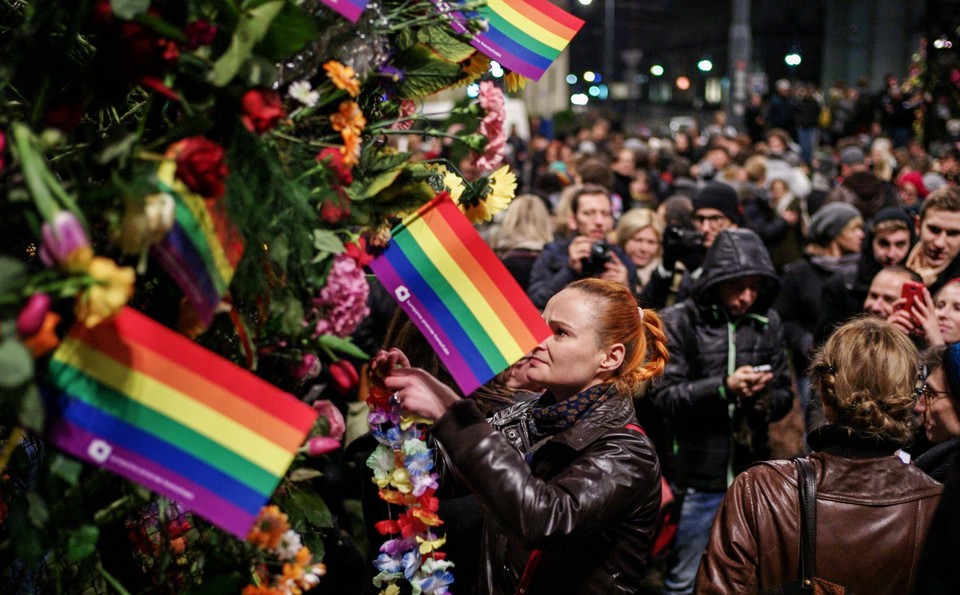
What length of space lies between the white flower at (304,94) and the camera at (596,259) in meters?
3.30

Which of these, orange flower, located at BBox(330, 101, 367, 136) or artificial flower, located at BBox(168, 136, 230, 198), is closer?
artificial flower, located at BBox(168, 136, 230, 198)

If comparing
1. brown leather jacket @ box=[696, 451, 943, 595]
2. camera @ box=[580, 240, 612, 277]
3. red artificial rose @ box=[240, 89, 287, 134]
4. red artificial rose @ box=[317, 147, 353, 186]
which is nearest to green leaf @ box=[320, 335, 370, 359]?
red artificial rose @ box=[317, 147, 353, 186]

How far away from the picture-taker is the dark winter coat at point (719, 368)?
14.1ft

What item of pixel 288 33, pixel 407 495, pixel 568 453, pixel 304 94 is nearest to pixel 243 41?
pixel 288 33

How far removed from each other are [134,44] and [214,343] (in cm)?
57

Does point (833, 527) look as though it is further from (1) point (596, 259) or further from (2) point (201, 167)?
(1) point (596, 259)

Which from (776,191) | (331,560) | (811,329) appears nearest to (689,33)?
(776,191)

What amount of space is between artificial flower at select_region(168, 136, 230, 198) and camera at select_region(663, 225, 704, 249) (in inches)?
155

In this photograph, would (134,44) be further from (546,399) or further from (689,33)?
(689,33)

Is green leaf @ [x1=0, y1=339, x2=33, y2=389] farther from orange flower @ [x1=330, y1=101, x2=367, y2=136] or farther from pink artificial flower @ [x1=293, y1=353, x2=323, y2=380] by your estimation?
orange flower @ [x1=330, y1=101, x2=367, y2=136]

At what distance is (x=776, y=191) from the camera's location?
947 centimetres

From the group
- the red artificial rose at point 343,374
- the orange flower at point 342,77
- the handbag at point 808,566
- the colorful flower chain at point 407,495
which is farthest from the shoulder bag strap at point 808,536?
the orange flower at point 342,77

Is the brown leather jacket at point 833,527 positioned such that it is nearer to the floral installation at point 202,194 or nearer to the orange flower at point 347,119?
the floral installation at point 202,194

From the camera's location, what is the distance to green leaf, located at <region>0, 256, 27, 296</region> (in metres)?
1.30
